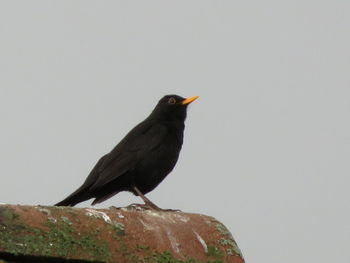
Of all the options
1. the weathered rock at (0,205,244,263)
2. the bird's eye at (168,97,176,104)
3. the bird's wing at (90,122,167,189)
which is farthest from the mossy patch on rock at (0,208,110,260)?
the bird's eye at (168,97,176,104)

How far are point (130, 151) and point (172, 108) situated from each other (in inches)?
36.1

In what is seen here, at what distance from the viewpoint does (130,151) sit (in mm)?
6766

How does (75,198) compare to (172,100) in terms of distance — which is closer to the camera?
(75,198)

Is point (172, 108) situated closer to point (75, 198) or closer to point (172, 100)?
point (172, 100)

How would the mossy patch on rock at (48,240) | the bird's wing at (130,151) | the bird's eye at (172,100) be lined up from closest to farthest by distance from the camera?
the mossy patch on rock at (48,240) → the bird's wing at (130,151) → the bird's eye at (172,100)

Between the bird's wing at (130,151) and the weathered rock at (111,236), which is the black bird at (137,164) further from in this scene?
Answer: the weathered rock at (111,236)

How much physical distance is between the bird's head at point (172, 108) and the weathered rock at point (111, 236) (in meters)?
3.76

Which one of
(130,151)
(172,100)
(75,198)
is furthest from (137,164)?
(172,100)

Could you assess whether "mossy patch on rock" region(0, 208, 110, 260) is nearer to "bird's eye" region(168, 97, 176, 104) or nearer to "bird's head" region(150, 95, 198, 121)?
"bird's head" region(150, 95, 198, 121)

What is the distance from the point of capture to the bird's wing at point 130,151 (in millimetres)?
6395

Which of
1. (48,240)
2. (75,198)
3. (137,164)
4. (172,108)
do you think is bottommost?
(75,198)

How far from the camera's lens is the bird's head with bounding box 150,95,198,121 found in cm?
741

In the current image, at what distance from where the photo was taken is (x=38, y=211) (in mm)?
3104

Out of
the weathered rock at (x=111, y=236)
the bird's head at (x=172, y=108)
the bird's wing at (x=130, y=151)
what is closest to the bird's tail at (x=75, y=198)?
the bird's wing at (x=130, y=151)
